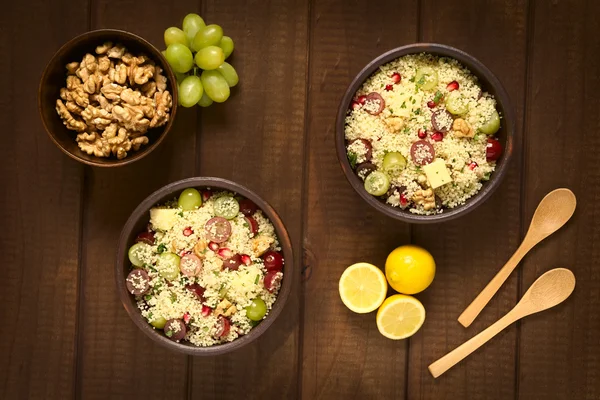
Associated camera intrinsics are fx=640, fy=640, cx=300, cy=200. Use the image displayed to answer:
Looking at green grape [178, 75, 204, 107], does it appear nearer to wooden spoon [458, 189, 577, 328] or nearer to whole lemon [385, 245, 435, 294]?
whole lemon [385, 245, 435, 294]

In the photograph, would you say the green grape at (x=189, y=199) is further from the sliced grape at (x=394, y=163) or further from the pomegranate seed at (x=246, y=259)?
the sliced grape at (x=394, y=163)

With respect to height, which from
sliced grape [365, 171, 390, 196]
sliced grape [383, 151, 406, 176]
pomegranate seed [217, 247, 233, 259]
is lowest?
pomegranate seed [217, 247, 233, 259]

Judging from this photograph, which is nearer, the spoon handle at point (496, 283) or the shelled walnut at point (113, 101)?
the shelled walnut at point (113, 101)

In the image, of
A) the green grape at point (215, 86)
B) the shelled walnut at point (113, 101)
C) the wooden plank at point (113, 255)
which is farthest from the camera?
the wooden plank at point (113, 255)

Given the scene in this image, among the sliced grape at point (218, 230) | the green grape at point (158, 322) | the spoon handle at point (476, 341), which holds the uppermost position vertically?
the sliced grape at point (218, 230)

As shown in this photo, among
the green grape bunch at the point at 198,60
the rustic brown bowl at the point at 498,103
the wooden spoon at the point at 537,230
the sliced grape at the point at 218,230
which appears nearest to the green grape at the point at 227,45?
the green grape bunch at the point at 198,60

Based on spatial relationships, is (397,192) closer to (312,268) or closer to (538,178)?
(312,268)

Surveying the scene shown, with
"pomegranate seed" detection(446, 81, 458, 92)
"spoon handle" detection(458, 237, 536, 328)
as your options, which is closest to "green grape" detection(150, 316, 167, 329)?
"spoon handle" detection(458, 237, 536, 328)
